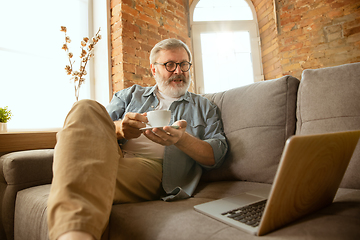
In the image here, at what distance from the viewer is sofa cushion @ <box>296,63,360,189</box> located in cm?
83

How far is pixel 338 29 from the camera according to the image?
2.59 metres

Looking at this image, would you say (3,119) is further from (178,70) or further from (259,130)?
(259,130)

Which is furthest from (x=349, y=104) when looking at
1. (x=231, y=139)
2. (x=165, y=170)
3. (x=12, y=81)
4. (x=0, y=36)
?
(x=0, y=36)

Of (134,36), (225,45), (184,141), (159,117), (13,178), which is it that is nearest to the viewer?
(159,117)

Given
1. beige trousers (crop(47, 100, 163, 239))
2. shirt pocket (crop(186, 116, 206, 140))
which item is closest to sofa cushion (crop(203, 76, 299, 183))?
shirt pocket (crop(186, 116, 206, 140))

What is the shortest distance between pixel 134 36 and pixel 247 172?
5.99ft

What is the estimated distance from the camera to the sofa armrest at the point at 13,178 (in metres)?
1.08

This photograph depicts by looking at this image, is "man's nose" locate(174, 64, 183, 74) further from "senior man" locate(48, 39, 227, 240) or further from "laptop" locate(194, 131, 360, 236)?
"laptop" locate(194, 131, 360, 236)

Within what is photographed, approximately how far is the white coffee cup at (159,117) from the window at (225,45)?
2.38m

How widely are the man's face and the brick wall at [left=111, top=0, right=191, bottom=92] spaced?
90cm

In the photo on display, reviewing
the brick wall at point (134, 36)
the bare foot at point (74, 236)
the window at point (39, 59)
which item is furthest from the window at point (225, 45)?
A: the bare foot at point (74, 236)

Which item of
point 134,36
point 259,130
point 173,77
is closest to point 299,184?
point 259,130

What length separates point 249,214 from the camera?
62cm

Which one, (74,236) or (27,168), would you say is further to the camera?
(27,168)
